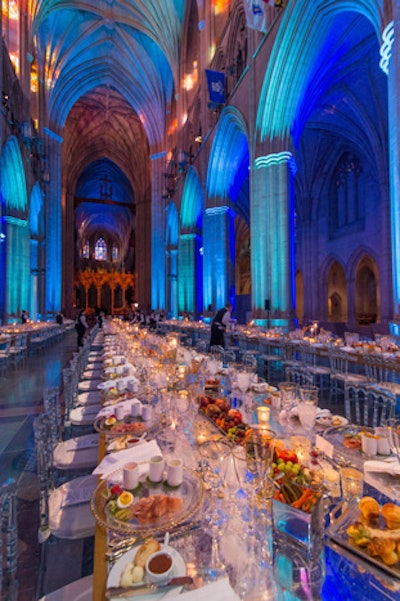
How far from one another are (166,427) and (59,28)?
31.6 metres

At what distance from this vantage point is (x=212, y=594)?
0.98 metres

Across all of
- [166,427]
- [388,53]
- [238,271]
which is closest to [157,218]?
[238,271]

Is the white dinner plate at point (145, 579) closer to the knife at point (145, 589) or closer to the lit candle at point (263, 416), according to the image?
the knife at point (145, 589)

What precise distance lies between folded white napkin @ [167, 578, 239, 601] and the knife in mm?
33

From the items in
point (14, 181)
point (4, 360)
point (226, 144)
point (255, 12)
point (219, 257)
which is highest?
point (255, 12)

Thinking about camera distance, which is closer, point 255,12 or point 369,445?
point 369,445

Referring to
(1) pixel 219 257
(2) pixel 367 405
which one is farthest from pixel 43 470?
(1) pixel 219 257

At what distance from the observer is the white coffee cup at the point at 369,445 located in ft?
6.22

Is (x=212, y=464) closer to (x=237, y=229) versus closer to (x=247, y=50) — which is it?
(x=247, y=50)

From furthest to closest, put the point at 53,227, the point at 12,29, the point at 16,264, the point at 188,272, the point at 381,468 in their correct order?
the point at 53,227 → the point at 188,272 → the point at 16,264 → the point at 12,29 → the point at 381,468

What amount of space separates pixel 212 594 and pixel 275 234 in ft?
39.4

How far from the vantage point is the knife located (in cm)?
98

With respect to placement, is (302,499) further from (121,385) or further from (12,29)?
(12,29)

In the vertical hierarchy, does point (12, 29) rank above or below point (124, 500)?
above
